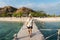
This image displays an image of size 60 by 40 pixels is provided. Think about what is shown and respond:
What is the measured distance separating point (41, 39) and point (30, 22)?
225 centimetres

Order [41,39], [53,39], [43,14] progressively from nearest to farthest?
[41,39], [53,39], [43,14]

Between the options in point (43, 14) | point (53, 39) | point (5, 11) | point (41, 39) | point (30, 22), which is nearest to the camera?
point (41, 39)

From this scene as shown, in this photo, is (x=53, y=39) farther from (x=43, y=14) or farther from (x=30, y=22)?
(x=43, y=14)

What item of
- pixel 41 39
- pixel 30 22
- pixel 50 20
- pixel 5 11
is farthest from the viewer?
pixel 5 11

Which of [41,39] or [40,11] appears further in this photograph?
[40,11]

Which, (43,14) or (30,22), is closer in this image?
(30,22)

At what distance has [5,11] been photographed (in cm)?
14762

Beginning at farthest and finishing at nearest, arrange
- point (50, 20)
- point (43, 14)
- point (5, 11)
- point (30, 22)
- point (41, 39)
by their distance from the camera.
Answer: point (5, 11) → point (43, 14) → point (50, 20) → point (30, 22) → point (41, 39)

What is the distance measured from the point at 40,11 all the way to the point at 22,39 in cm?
12552

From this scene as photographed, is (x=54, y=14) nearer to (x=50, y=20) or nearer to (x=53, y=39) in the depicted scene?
(x=50, y=20)

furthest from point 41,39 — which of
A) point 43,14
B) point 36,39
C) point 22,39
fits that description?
point 43,14

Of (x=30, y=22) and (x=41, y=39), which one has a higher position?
(x=30, y=22)

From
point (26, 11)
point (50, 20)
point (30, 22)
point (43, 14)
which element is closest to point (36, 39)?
point (30, 22)

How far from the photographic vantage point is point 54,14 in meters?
134
